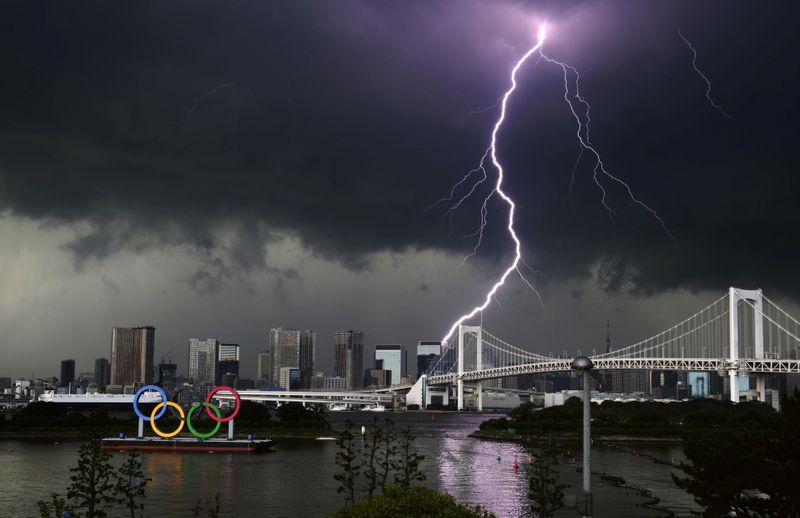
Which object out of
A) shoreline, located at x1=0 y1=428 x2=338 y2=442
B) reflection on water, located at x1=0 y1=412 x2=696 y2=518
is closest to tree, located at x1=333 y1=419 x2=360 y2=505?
reflection on water, located at x1=0 y1=412 x2=696 y2=518

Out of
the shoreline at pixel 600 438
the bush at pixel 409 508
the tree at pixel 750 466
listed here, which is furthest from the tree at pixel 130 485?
the shoreline at pixel 600 438

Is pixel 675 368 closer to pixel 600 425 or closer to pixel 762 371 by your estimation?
pixel 762 371

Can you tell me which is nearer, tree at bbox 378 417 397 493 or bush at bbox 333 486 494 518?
bush at bbox 333 486 494 518

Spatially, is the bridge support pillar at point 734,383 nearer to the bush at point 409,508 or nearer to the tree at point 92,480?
the tree at point 92,480

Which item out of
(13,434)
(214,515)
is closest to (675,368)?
(13,434)

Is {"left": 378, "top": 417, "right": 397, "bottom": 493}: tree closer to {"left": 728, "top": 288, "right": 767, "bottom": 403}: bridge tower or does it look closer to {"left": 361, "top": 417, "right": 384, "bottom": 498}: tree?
{"left": 361, "top": 417, "right": 384, "bottom": 498}: tree

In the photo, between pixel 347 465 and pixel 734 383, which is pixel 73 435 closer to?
pixel 347 465
